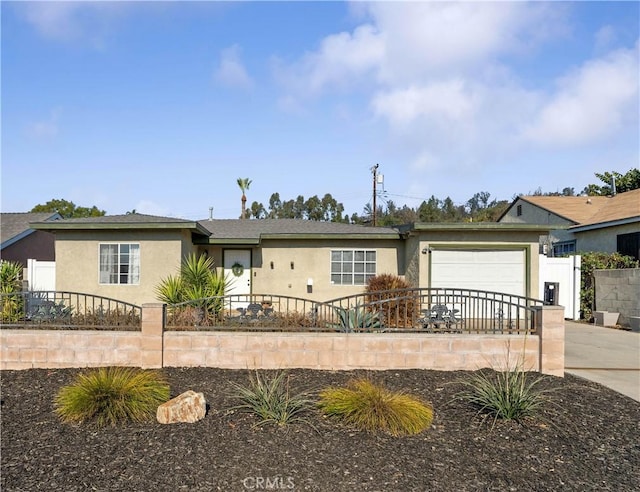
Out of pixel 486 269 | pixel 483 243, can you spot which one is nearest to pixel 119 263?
pixel 483 243

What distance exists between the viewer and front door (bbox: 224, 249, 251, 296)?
16.8m

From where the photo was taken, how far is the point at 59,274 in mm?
14352

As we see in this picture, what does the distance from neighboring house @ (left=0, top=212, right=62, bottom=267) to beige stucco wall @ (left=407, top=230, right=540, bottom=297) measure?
16186mm

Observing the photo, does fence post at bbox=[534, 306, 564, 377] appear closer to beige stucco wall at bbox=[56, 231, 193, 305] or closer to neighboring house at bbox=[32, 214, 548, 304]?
neighboring house at bbox=[32, 214, 548, 304]

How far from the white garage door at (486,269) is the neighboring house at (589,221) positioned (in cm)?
155

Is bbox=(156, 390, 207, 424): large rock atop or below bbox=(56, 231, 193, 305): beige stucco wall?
below

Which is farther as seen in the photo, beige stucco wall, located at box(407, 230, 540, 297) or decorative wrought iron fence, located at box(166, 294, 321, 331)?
beige stucco wall, located at box(407, 230, 540, 297)

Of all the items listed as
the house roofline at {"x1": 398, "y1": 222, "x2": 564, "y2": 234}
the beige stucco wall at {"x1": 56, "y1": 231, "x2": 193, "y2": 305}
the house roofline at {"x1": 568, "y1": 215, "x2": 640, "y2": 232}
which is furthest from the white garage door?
the beige stucco wall at {"x1": 56, "y1": 231, "x2": 193, "y2": 305}

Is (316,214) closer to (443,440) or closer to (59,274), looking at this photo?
(59,274)

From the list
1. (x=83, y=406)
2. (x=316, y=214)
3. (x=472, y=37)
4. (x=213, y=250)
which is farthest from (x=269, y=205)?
(x=83, y=406)

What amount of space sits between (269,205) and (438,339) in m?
65.2

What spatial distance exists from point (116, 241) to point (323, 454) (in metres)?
11.7

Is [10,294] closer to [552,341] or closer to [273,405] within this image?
[273,405]

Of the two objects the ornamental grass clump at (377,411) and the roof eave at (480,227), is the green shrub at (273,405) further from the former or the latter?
the roof eave at (480,227)
